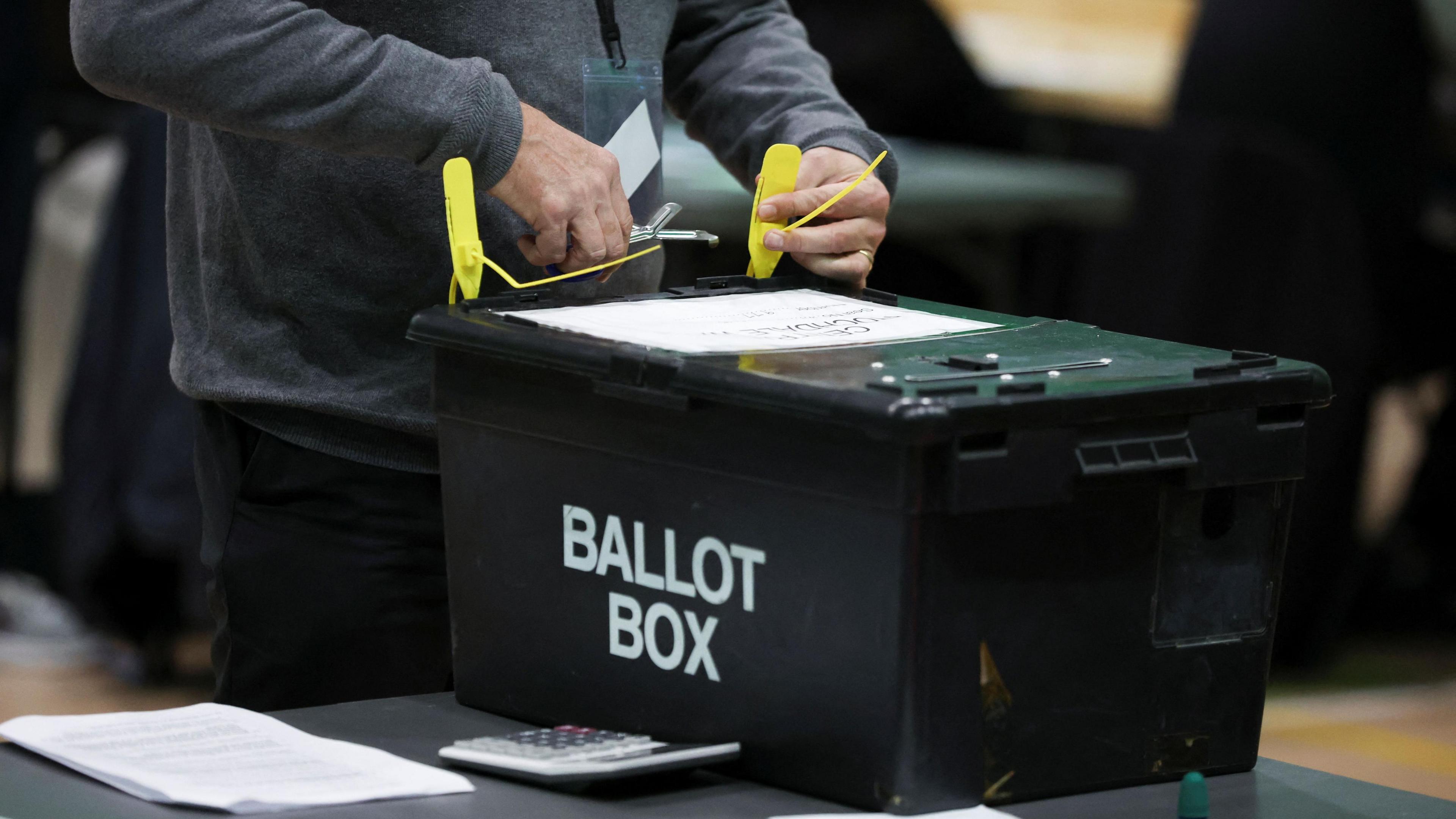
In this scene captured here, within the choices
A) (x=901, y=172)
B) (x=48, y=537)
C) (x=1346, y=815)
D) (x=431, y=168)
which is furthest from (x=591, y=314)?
(x=48, y=537)

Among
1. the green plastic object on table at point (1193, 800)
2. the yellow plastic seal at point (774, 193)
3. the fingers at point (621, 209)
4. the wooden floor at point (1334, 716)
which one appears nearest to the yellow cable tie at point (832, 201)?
the yellow plastic seal at point (774, 193)

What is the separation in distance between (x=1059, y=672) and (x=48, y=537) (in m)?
3.00

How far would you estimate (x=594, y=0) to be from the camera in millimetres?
1302

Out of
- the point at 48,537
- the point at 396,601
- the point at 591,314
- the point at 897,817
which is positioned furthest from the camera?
the point at 48,537

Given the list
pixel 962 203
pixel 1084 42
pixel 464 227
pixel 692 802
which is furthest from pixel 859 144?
pixel 1084 42

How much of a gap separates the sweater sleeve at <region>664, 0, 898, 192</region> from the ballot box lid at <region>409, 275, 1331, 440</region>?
33 centimetres

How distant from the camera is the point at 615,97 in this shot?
1281 millimetres

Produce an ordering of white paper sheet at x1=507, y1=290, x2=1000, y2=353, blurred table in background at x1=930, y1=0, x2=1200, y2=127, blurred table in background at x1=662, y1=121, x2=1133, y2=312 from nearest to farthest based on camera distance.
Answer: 1. white paper sheet at x1=507, y1=290, x2=1000, y2=353
2. blurred table in background at x1=662, y1=121, x2=1133, y2=312
3. blurred table in background at x1=930, y1=0, x2=1200, y2=127

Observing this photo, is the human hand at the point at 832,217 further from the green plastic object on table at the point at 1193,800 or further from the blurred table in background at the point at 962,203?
the blurred table in background at the point at 962,203

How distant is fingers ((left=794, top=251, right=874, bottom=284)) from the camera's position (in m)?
1.24

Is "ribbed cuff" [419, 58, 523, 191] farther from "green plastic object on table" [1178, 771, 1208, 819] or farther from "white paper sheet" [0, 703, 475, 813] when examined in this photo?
"green plastic object on table" [1178, 771, 1208, 819]

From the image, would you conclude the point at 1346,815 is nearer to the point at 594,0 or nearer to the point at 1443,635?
the point at 594,0

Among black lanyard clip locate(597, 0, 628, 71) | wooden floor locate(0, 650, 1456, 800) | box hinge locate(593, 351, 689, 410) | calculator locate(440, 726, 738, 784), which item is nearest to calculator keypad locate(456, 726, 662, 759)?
calculator locate(440, 726, 738, 784)

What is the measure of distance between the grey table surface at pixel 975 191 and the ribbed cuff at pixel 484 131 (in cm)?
163
